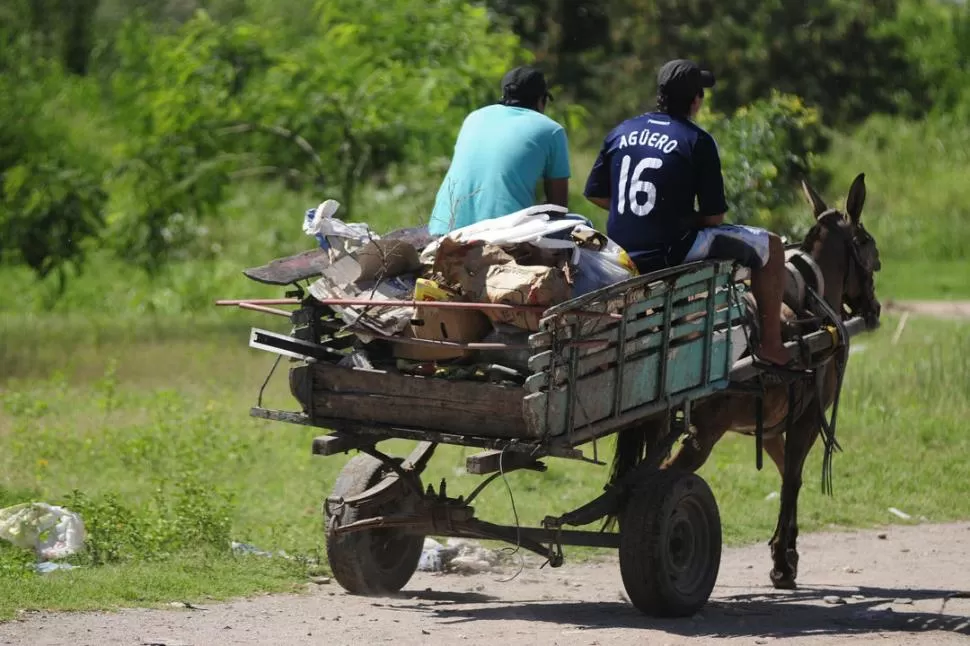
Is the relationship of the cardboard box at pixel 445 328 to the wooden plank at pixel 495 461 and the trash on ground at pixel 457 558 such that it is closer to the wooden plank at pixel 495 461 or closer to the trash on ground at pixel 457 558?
the wooden plank at pixel 495 461

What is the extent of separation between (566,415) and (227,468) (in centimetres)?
520

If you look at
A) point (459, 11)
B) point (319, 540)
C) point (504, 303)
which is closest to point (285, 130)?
point (459, 11)

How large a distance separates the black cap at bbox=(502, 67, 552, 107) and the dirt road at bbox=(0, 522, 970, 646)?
2.36 m

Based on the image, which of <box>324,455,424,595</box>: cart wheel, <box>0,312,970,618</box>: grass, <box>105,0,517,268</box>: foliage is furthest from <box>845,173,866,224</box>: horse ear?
<box>105,0,517,268</box>: foliage

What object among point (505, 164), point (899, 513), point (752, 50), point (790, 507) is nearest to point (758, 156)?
point (899, 513)

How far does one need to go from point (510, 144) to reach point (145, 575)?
2.74 metres

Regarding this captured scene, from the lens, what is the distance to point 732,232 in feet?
23.2

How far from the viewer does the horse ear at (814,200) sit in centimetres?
834

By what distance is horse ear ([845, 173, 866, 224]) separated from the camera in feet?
27.5

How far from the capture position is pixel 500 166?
7039 millimetres

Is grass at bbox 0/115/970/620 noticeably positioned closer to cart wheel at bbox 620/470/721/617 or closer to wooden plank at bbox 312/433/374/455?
wooden plank at bbox 312/433/374/455

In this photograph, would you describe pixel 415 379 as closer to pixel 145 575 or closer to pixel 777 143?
pixel 145 575

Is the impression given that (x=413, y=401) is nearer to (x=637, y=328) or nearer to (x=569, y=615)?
(x=637, y=328)

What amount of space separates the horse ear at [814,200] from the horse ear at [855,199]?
0.13 metres
